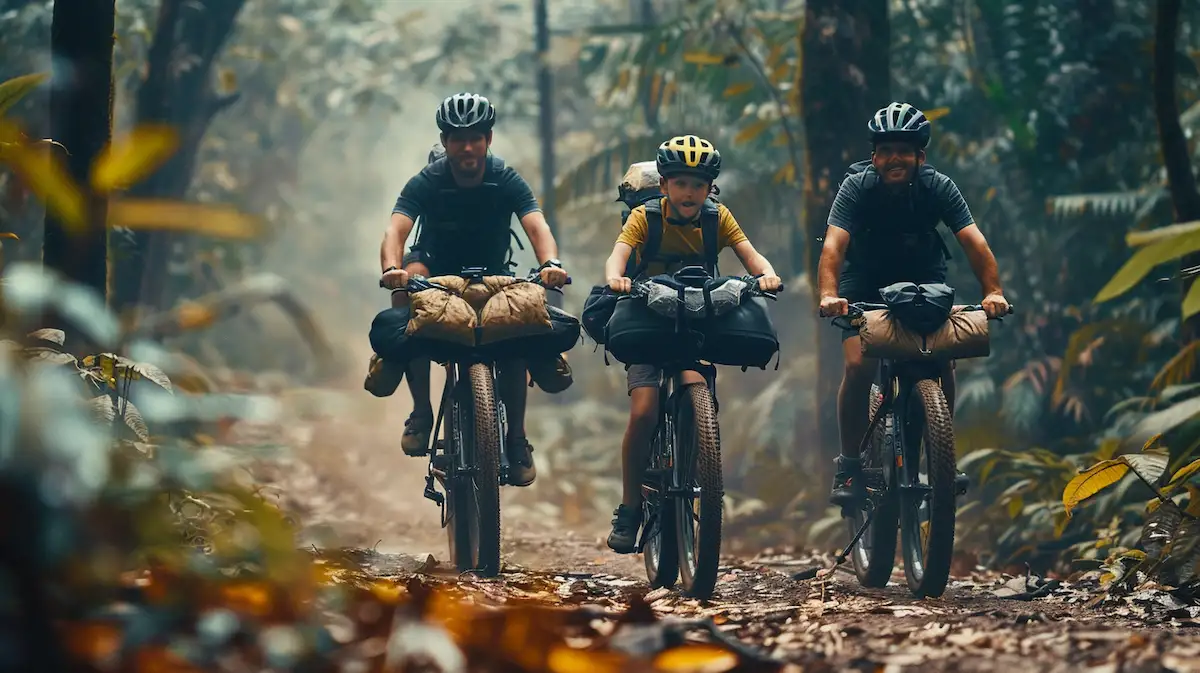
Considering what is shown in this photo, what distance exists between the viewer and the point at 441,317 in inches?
→ 286

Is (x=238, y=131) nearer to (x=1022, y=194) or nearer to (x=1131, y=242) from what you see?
(x=1022, y=194)

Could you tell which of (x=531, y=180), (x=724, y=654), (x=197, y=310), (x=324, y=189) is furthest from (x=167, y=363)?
(x=324, y=189)

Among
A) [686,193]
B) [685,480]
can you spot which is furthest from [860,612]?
[686,193]

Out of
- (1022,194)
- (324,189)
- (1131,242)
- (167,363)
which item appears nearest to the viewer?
(167,363)

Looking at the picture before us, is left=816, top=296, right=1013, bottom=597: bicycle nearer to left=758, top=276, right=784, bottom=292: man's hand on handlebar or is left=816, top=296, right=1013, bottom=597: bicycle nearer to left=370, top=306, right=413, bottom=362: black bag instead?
left=758, top=276, right=784, bottom=292: man's hand on handlebar

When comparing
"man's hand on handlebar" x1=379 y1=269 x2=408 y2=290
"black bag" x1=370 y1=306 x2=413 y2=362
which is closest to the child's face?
"man's hand on handlebar" x1=379 y1=269 x2=408 y2=290

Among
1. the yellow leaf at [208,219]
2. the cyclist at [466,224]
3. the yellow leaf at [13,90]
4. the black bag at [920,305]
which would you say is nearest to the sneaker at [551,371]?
the cyclist at [466,224]

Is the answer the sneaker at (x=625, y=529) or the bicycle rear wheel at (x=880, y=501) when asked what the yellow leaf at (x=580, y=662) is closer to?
the sneaker at (x=625, y=529)

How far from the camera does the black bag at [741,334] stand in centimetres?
669

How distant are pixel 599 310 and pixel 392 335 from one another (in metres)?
1.27

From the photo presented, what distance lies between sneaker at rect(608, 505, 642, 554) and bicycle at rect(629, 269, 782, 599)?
5 cm

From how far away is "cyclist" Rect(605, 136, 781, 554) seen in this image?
7.09m

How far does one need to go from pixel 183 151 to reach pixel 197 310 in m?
10.9

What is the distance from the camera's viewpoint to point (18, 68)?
55.6 feet
